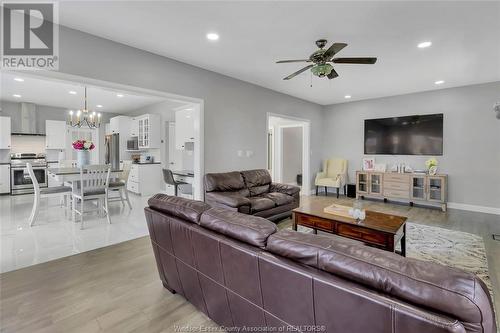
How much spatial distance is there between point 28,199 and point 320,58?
7.49m

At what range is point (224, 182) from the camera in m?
4.27

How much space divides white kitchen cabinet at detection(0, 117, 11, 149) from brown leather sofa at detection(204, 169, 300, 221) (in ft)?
21.3

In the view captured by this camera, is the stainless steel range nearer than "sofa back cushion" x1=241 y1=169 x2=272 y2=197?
No

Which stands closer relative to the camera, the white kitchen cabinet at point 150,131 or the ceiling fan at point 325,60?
the ceiling fan at point 325,60

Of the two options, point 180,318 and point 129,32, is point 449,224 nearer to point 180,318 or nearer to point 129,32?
point 180,318

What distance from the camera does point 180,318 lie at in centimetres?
188

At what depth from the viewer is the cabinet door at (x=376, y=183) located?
601 cm

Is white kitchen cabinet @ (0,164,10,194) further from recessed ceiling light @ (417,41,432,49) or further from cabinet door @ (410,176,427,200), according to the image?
cabinet door @ (410,176,427,200)

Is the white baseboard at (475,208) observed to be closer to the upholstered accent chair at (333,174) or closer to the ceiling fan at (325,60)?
the upholstered accent chair at (333,174)

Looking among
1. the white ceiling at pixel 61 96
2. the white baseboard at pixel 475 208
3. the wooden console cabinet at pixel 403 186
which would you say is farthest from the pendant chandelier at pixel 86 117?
the white baseboard at pixel 475 208

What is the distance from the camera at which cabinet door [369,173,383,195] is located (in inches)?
237

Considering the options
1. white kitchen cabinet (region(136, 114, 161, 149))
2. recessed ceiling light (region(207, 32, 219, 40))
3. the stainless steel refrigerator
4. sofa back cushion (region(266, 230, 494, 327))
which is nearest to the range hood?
the stainless steel refrigerator

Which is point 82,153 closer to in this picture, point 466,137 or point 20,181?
point 20,181

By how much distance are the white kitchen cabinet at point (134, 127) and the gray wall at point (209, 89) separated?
166 inches
